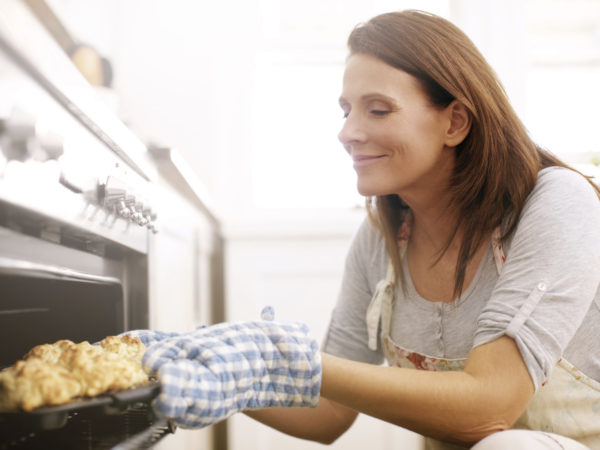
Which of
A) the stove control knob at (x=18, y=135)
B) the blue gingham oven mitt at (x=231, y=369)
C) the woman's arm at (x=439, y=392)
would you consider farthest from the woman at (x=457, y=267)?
the stove control knob at (x=18, y=135)

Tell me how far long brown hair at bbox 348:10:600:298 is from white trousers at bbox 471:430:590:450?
312 millimetres

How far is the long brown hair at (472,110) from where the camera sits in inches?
41.0

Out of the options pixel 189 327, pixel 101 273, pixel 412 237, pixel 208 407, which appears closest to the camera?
pixel 208 407

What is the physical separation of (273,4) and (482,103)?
Answer: 5.38 ft

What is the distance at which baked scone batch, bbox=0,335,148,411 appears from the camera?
0.45 meters

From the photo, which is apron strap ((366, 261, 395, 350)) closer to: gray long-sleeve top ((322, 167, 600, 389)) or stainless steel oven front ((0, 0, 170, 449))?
gray long-sleeve top ((322, 167, 600, 389))

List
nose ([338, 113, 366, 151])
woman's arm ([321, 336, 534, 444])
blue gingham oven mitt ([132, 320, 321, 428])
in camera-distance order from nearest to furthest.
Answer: blue gingham oven mitt ([132, 320, 321, 428]) < woman's arm ([321, 336, 534, 444]) < nose ([338, 113, 366, 151])

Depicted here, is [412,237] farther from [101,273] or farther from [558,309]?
Result: [101,273]

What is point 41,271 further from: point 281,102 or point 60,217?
point 281,102

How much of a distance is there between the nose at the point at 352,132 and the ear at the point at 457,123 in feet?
0.56

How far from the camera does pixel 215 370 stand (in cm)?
58

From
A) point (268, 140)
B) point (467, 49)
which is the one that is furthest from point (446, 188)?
point (268, 140)

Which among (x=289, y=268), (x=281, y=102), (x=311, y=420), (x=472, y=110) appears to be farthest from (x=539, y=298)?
(x=281, y=102)

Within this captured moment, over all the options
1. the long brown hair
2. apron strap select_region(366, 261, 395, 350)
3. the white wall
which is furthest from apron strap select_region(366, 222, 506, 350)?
the white wall
